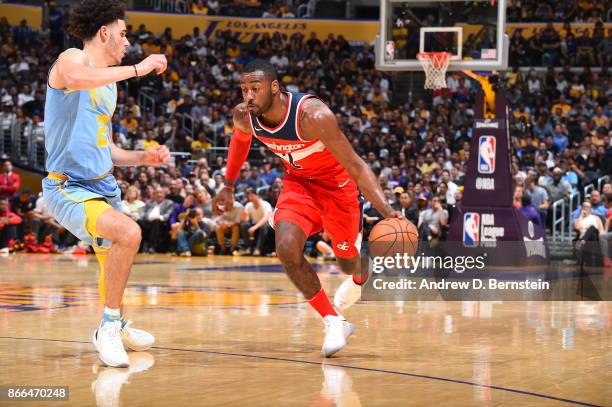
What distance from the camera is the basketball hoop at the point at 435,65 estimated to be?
48.7ft

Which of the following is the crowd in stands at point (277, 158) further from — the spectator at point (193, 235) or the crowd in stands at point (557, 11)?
the crowd in stands at point (557, 11)

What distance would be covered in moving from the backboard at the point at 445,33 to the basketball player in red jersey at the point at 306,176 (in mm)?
8040

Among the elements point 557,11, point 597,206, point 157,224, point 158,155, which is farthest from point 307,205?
point 557,11

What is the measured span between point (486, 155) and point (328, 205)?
8487mm

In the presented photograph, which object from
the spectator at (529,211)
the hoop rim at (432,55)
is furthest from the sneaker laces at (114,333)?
the spectator at (529,211)

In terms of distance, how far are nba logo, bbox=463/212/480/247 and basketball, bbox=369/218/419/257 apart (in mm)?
7854

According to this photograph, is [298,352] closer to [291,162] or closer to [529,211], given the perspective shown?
[291,162]

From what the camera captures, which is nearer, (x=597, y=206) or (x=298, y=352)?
(x=298, y=352)

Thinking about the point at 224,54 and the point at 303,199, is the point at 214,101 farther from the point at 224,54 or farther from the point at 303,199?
the point at 303,199

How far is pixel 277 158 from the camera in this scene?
21.2 meters

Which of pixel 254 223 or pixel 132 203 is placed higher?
pixel 132 203

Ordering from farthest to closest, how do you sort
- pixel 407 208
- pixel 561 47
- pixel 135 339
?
pixel 561 47 < pixel 407 208 < pixel 135 339

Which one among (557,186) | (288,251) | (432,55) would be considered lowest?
(288,251)

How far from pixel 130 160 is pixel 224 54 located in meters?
21.8
